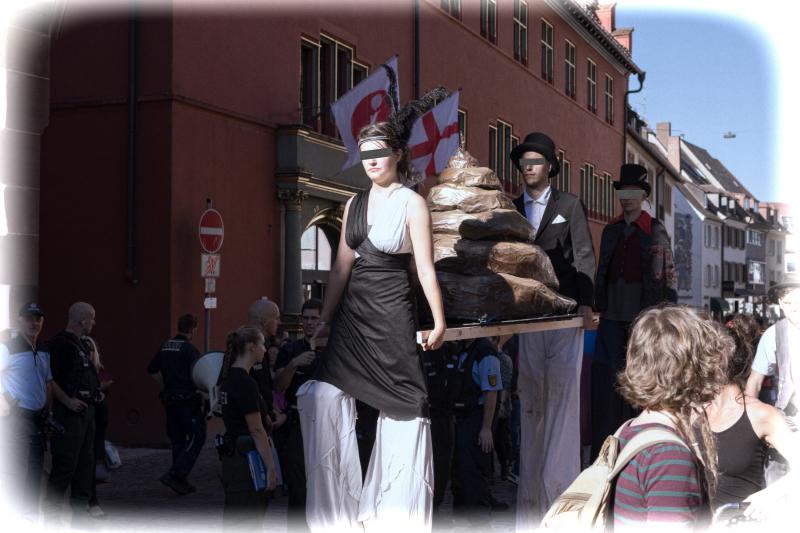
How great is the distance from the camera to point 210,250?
14.5 m

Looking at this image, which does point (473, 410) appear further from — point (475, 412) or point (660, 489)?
point (660, 489)

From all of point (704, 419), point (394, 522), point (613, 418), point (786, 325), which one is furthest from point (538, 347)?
point (704, 419)

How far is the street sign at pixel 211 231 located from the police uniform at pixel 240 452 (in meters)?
7.65

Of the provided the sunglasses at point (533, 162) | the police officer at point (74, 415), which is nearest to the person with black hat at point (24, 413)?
the police officer at point (74, 415)

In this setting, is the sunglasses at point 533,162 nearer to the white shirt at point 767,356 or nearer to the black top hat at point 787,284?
the black top hat at point 787,284

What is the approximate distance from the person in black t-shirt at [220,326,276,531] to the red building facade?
25.6ft

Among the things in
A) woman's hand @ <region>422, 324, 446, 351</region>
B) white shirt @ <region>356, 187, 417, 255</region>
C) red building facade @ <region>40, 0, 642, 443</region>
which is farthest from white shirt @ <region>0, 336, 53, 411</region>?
red building facade @ <region>40, 0, 642, 443</region>

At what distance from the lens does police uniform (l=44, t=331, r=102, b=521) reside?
339 inches

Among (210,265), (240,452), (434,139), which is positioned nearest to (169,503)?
(240,452)

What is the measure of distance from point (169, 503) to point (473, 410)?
2843mm

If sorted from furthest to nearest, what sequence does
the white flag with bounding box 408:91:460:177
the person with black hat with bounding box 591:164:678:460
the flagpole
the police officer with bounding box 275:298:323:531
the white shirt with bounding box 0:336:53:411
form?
the flagpole → the white flag with bounding box 408:91:460:177 → the white shirt with bounding box 0:336:53:411 → the police officer with bounding box 275:298:323:531 → the person with black hat with bounding box 591:164:678:460

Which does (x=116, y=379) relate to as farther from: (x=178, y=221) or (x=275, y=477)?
(x=275, y=477)

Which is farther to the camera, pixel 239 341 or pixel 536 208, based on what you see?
pixel 239 341

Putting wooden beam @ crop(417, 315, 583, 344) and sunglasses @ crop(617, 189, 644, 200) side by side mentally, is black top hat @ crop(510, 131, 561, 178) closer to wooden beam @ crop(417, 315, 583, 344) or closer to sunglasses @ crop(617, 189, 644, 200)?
sunglasses @ crop(617, 189, 644, 200)
